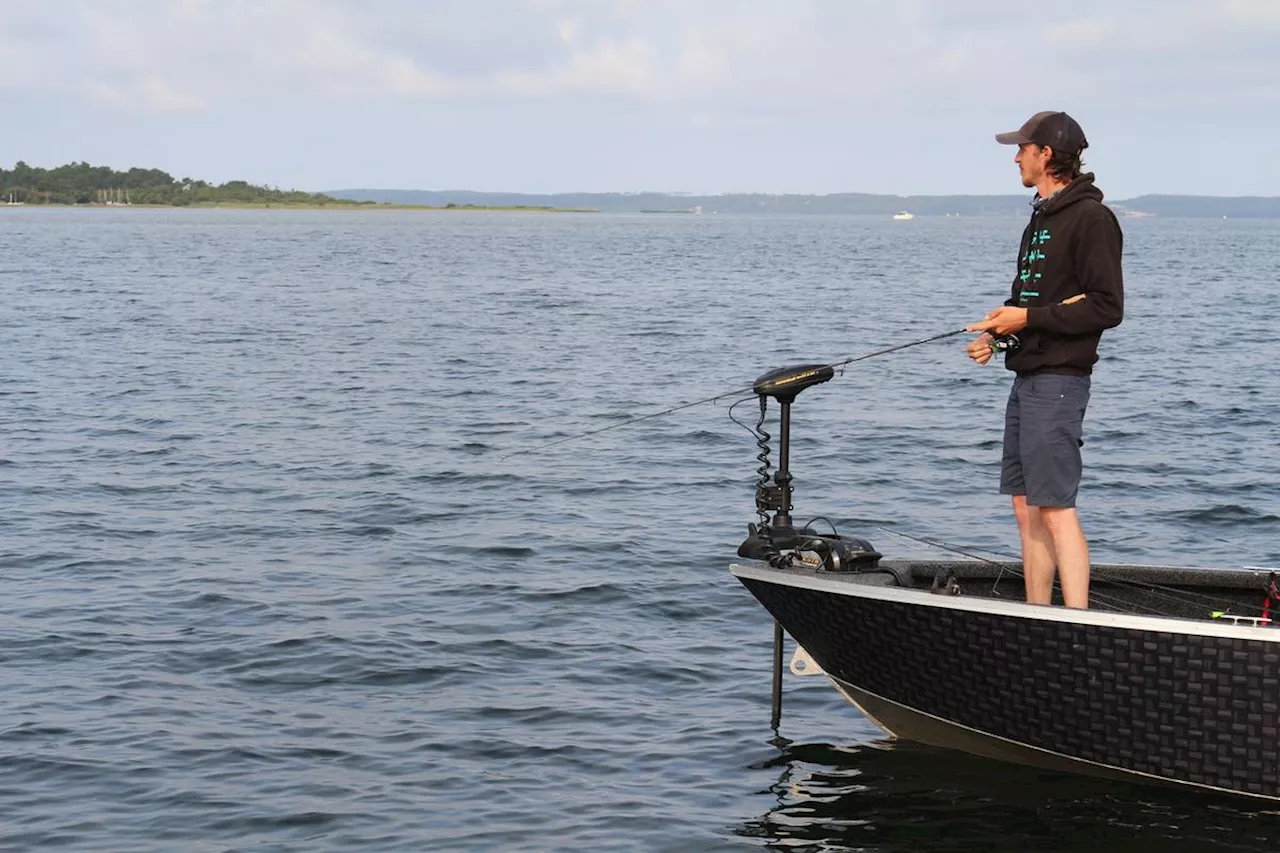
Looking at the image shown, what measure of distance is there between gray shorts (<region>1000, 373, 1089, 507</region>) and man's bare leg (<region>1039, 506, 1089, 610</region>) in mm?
83

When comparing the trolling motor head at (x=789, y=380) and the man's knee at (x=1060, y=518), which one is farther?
the trolling motor head at (x=789, y=380)

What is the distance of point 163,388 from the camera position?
71.4 ft

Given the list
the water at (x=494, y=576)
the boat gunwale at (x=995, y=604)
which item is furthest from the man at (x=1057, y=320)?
the water at (x=494, y=576)

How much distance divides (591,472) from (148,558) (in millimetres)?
4907

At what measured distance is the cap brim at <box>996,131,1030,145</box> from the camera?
21.7 feet

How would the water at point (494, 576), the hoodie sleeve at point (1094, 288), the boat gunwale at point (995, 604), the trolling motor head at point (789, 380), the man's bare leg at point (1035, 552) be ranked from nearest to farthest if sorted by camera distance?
the boat gunwale at point (995, 604), the hoodie sleeve at point (1094, 288), the man's bare leg at point (1035, 552), the water at point (494, 576), the trolling motor head at point (789, 380)

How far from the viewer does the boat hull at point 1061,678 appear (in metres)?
6.26

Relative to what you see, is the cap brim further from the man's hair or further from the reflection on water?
the reflection on water

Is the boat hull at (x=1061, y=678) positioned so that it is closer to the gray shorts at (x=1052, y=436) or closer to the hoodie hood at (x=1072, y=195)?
the gray shorts at (x=1052, y=436)

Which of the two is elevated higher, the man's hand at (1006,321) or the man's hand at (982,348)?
the man's hand at (1006,321)

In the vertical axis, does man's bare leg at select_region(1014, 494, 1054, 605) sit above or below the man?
below

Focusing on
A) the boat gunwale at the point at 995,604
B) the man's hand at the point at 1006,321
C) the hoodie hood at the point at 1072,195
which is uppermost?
the hoodie hood at the point at 1072,195

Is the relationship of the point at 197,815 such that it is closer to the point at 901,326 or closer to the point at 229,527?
the point at 229,527

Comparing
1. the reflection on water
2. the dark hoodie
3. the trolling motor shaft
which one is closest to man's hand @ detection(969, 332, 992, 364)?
the dark hoodie
